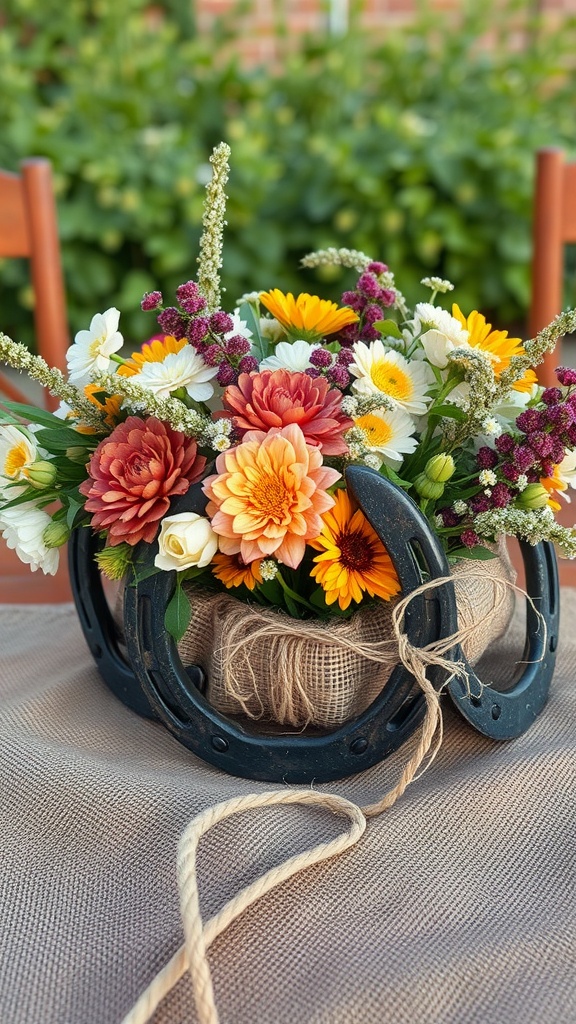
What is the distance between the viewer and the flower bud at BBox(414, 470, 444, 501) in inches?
24.2

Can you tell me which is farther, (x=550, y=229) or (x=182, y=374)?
(x=550, y=229)

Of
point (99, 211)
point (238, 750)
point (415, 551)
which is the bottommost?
point (99, 211)

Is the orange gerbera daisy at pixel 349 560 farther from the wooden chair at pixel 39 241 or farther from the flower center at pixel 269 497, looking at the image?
A: the wooden chair at pixel 39 241

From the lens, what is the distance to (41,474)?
64 cm

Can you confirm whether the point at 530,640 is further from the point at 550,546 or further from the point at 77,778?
the point at 77,778

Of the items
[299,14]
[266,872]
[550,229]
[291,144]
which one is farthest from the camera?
[299,14]

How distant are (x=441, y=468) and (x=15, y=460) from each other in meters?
0.28

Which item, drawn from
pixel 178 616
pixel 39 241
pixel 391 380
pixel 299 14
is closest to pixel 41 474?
pixel 178 616

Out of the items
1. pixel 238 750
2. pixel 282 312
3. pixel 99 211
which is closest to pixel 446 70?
pixel 99 211

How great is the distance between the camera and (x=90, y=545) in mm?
745

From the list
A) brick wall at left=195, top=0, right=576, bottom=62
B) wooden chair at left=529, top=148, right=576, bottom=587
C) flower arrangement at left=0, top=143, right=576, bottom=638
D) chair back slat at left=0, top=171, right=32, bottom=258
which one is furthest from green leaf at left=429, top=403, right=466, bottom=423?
brick wall at left=195, top=0, right=576, bottom=62

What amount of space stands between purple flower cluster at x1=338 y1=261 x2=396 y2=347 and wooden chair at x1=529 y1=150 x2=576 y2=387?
0.61 m

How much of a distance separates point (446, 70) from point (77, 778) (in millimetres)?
2472

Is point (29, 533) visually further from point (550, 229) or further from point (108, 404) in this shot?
point (550, 229)
